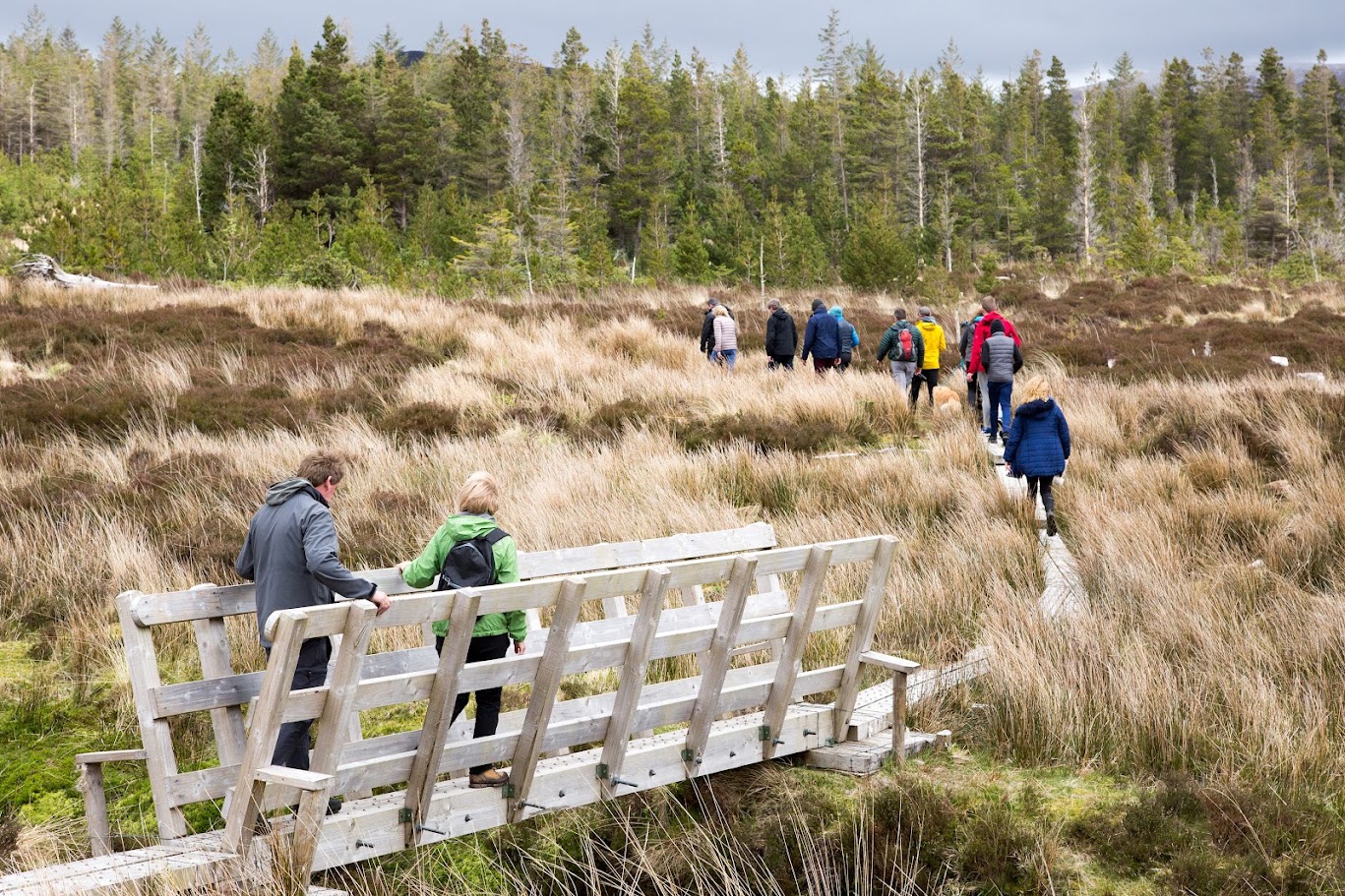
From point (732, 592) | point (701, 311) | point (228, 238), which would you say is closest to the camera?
point (732, 592)

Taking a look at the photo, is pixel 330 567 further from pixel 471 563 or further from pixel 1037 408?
pixel 1037 408

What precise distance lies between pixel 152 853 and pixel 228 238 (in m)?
30.5

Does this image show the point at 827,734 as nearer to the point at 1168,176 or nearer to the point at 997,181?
the point at 997,181

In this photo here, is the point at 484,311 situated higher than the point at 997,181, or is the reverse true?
the point at 997,181

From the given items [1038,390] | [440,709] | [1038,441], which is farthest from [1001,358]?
[440,709]

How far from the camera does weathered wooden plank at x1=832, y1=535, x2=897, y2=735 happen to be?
619cm

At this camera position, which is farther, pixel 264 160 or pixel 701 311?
pixel 264 160

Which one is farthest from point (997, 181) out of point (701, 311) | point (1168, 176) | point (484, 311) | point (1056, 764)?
point (1056, 764)

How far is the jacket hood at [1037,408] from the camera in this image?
10.4m

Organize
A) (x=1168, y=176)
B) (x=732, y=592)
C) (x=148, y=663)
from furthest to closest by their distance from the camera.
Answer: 1. (x=1168, y=176)
2. (x=732, y=592)
3. (x=148, y=663)

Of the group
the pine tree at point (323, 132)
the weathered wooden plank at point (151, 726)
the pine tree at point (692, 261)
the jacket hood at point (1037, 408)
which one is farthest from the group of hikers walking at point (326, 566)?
the pine tree at point (323, 132)

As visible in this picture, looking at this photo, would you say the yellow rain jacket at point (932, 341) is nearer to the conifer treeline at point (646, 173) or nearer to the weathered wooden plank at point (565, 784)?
the weathered wooden plank at point (565, 784)

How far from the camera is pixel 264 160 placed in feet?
148

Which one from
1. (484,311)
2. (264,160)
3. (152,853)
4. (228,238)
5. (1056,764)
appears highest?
(264,160)
